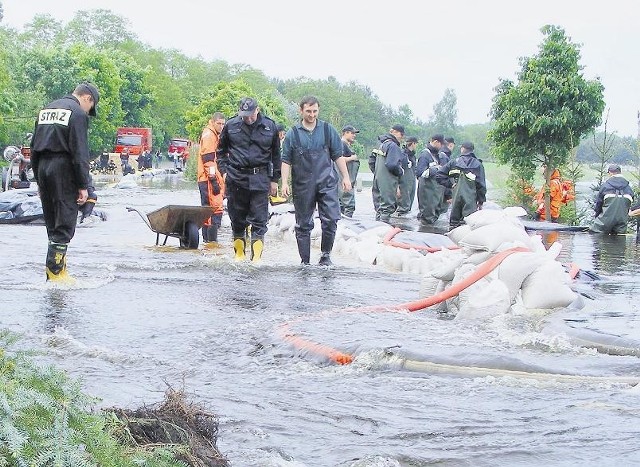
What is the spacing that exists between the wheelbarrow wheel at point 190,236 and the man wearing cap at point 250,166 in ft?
3.91

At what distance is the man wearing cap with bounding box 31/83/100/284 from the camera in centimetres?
752

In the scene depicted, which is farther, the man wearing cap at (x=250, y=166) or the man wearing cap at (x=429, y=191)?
the man wearing cap at (x=429, y=191)

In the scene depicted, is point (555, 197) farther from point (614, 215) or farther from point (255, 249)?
point (255, 249)

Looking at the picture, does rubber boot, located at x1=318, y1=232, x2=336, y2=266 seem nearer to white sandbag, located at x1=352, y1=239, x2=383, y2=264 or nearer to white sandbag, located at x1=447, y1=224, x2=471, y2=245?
white sandbag, located at x1=352, y1=239, x2=383, y2=264

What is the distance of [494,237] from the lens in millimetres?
7113

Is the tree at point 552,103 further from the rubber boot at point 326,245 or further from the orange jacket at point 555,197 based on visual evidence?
the rubber boot at point 326,245

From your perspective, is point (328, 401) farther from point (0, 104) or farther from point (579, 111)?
point (0, 104)

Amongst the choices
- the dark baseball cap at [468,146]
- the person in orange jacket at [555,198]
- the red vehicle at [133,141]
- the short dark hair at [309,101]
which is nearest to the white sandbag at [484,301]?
the short dark hair at [309,101]

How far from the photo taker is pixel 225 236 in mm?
13500

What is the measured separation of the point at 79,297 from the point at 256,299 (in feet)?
4.24

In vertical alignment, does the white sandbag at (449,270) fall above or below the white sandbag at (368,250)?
above

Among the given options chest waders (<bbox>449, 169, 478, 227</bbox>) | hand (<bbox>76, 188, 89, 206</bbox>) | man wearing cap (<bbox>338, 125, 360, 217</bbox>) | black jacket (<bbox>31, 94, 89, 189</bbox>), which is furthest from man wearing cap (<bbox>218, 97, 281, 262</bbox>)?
chest waders (<bbox>449, 169, 478, 227</bbox>)

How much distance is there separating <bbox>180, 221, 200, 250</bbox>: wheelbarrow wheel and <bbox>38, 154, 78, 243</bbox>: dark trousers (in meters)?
3.19

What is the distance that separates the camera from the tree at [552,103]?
18.5m
